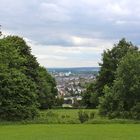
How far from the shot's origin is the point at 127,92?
52.0 meters

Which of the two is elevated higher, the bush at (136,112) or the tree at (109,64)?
the tree at (109,64)

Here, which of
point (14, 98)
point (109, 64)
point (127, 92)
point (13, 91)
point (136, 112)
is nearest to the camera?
point (13, 91)

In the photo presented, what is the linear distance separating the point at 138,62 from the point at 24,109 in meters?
13.8

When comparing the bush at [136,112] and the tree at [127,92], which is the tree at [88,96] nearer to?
the tree at [127,92]

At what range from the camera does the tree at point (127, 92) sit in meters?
51.1

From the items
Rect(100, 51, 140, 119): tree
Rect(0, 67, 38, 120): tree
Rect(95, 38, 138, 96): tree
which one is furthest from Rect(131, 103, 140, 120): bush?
Rect(95, 38, 138, 96): tree

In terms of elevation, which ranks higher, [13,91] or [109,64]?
[109,64]

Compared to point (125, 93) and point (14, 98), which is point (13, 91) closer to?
point (14, 98)

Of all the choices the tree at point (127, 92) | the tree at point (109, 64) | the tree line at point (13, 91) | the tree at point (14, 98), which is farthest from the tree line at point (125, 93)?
the tree at point (109, 64)

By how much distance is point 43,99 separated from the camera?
98.6m

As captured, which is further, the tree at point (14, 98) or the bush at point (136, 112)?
the bush at point (136, 112)

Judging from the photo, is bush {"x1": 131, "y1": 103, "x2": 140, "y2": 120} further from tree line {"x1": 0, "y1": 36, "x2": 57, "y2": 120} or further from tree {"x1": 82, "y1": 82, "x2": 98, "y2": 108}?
tree {"x1": 82, "y1": 82, "x2": 98, "y2": 108}

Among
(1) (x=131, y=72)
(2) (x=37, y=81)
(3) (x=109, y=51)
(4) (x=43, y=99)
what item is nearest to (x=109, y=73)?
(3) (x=109, y=51)

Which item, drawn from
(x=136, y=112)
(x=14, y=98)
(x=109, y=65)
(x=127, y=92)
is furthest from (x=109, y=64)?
(x=14, y=98)
